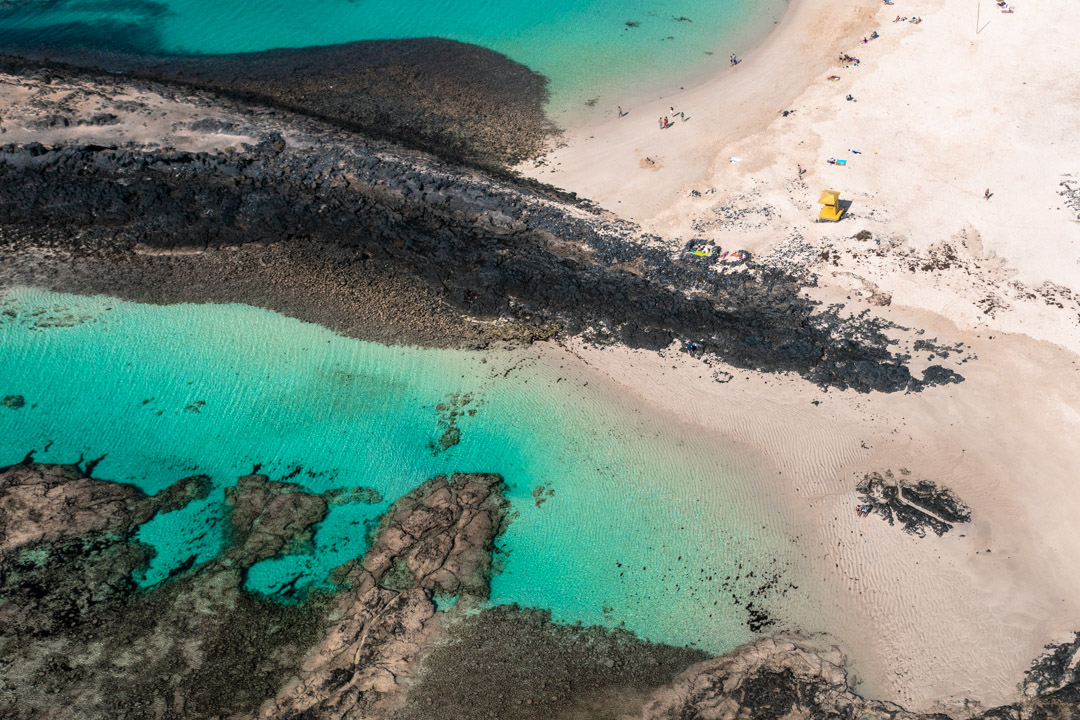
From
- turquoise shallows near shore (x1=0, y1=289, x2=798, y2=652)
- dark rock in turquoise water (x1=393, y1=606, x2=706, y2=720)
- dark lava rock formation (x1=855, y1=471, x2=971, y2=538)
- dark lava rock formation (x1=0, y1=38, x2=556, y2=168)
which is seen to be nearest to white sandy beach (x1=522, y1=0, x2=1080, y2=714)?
dark lava rock formation (x1=855, y1=471, x2=971, y2=538)

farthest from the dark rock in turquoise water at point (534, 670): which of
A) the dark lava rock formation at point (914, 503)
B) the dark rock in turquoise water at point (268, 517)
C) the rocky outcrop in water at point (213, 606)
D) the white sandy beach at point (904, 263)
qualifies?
the dark lava rock formation at point (914, 503)

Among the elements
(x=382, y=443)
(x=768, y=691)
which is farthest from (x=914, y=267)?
(x=382, y=443)

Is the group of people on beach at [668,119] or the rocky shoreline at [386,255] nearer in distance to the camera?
the rocky shoreline at [386,255]

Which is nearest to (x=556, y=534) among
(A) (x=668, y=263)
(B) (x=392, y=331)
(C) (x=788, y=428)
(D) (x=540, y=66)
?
(C) (x=788, y=428)

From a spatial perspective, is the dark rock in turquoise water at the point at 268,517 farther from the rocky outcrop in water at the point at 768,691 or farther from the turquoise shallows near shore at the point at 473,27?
the turquoise shallows near shore at the point at 473,27

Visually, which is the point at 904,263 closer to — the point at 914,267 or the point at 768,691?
the point at 914,267
